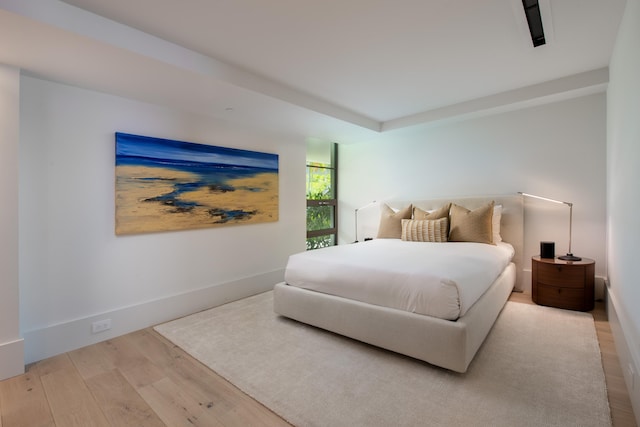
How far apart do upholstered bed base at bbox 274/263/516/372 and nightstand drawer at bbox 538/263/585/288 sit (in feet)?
1.95

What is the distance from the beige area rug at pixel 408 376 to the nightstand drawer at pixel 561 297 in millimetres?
161

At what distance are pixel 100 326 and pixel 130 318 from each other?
0.23m

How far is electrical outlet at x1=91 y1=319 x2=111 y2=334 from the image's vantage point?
2.56 meters

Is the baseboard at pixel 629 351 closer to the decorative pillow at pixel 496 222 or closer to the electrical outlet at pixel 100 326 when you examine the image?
the decorative pillow at pixel 496 222

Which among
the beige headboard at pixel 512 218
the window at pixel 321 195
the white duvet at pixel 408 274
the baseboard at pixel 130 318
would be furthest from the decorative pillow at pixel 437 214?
the baseboard at pixel 130 318

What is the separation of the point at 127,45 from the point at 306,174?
2.90 metres

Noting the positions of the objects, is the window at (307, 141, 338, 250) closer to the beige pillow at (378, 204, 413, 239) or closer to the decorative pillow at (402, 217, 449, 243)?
the beige pillow at (378, 204, 413, 239)

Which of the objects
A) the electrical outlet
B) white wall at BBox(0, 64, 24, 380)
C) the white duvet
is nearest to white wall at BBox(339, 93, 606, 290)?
the white duvet

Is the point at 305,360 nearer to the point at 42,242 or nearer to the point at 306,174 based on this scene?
the point at 42,242

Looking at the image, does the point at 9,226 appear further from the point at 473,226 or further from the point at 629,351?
the point at 473,226

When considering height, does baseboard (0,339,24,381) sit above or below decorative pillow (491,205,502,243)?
below

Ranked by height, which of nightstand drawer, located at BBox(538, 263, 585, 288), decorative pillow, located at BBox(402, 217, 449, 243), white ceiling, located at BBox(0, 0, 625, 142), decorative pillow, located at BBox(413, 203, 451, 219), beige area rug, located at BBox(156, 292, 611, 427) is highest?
white ceiling, located at BBox(0, 0, 625, 142)

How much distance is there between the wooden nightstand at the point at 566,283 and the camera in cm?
295

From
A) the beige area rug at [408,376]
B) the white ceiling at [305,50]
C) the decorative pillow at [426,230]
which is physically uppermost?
the white ceiling at [305,50]
